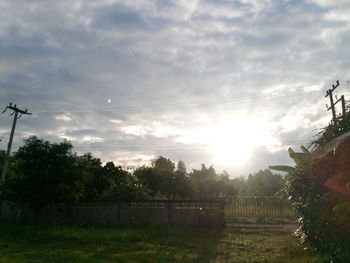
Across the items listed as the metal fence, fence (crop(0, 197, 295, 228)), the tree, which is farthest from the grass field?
the metal fence

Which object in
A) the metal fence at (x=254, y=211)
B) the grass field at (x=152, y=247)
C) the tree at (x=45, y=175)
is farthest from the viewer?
the metal fence at (x=254, y=211)

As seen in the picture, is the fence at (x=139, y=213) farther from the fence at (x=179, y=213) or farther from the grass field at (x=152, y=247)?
the grass field at (x=152, y=247)

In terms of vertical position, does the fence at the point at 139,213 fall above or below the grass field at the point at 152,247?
above

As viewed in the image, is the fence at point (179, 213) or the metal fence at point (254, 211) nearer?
the fence at point (179, 213)

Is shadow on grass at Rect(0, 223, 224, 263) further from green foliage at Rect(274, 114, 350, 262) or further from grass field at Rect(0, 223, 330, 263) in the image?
green foliage at Rect(274, 114, 350, 262)

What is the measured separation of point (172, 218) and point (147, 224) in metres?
1.63

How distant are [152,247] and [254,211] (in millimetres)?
10433

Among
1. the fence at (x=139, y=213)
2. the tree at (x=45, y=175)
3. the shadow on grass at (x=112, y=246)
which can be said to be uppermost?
the tree at (x=45, y=175)

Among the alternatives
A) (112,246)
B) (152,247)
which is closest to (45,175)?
(112,246)

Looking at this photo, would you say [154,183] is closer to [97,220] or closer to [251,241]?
[97,220]

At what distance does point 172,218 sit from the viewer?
20.3m

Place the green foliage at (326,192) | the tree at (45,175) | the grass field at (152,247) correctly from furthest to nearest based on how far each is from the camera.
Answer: the tree at (45,175), the grass field at (152,247), the green foliage at (326,192)

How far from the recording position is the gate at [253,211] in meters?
20.8

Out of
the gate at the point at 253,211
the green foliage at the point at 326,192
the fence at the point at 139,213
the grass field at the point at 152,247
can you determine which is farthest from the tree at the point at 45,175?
the green foliage at the point at 326,192
